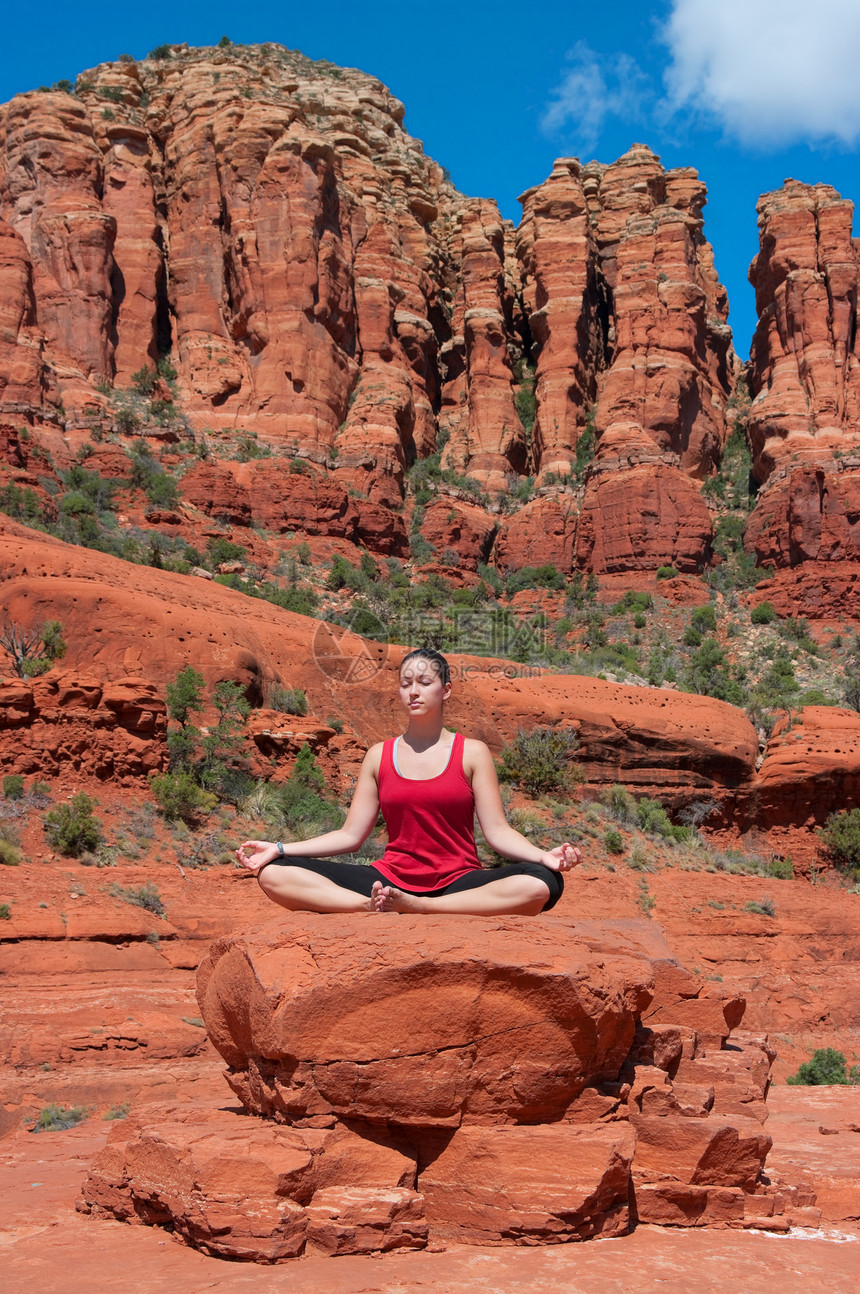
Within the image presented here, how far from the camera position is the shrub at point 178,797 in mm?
14984

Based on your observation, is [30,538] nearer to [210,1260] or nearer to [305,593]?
[305,593]

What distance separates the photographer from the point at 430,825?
4648 mm

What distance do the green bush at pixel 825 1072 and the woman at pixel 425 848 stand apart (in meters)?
9.61

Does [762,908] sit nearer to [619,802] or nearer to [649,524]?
[619,802]

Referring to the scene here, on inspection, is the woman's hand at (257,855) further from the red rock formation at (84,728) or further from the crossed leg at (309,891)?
the red rock formation at (84,728)

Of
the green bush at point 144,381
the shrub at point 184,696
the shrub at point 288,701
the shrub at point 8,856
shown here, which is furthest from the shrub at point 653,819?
the green bush at point 144,381

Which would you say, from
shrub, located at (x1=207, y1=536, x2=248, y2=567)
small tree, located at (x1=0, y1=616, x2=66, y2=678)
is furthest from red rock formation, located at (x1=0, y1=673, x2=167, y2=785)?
shrub, located at (x1=207, y1=536, x2=248, y2=567)

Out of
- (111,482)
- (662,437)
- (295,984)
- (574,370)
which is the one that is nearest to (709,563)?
(662,437)

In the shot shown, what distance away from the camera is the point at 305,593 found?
3566cm

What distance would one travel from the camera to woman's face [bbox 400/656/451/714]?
4797mm

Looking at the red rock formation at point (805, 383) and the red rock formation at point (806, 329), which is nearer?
the red rock formation at point (805, 383)

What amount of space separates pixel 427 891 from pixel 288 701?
50.7ft

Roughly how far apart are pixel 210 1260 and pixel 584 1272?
122 cm

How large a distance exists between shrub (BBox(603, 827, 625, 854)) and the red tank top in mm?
15022
